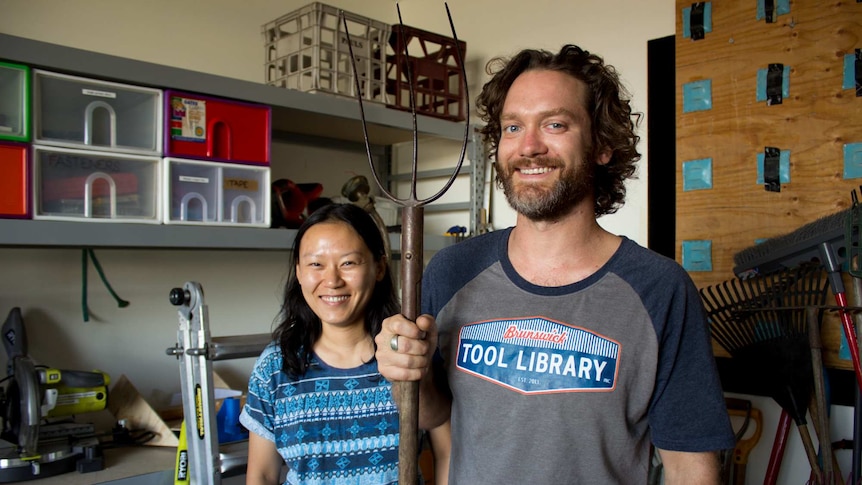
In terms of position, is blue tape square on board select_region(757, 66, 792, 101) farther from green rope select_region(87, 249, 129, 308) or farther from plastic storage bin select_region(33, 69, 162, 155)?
green rope select_region(87, 249, 129, 308)

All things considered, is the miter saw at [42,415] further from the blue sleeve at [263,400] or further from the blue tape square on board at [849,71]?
the blue tape square on board at [849,71]

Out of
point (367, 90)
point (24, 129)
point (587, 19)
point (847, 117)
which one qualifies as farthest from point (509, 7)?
point (24, 129)

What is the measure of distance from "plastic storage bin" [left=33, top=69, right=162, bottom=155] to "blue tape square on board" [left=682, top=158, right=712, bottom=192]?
1597 mm

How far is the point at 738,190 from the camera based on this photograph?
6.84ft

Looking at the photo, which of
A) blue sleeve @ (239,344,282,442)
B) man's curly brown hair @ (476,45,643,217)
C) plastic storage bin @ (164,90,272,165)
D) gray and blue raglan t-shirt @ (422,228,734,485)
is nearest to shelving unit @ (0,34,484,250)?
plastic storage bin @ (164,90,272,165)

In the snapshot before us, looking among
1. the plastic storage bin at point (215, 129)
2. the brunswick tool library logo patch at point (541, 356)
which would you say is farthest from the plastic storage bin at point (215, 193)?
the brunswick tool library logo patch at point (541, 356)

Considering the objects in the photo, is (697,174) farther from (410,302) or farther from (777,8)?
(410,302)

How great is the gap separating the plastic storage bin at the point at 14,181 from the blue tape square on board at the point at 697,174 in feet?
Answer: 6.13

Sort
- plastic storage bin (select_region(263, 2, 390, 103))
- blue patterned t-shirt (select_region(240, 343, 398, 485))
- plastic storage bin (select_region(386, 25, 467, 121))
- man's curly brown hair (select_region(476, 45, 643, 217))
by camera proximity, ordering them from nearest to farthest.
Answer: man's curly brown hair (select_region(476, 45, 643, 217)) < blue patterned t-shirt (select_region(240, 343, 398, 485)) < plastic storage bin (select_region(263, 2, 390, 103)) < plastic storage bin (select_region(386, 25, 467, 121))

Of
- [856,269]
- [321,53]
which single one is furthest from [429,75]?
[856,269]

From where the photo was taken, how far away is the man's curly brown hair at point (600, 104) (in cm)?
106

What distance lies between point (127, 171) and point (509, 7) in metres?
1.65

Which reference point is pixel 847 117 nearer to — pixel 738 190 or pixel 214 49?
pixel 738 190

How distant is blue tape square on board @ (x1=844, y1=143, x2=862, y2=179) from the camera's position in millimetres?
1856
